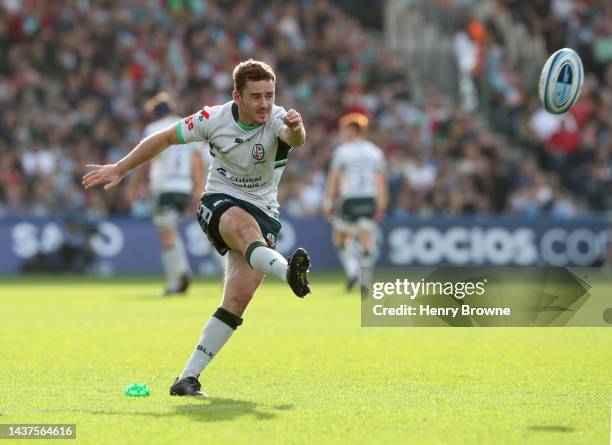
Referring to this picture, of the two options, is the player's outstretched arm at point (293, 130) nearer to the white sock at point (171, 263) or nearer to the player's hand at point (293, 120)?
the player's hand at point (293, 120)

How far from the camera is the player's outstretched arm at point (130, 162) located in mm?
8008

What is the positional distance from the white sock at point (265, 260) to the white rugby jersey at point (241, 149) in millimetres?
546

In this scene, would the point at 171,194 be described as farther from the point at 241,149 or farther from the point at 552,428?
the point at 552,428

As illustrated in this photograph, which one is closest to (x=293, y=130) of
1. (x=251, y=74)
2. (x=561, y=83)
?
(x=251, y=74)

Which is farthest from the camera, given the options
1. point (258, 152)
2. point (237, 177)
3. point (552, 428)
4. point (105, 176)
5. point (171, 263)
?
point (171, 263)

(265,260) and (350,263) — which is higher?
(350,263)

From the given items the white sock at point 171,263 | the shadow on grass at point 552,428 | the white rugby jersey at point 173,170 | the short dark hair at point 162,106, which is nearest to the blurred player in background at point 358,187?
the white rugby jersey at point 173,170

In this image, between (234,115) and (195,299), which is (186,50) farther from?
(234,115)

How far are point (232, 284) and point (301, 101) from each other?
1903 centimetres

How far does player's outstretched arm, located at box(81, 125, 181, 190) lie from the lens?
315 inches

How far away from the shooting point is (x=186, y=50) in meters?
27.0

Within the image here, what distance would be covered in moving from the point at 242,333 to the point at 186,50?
1557cm

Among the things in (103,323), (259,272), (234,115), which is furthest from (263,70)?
(103,323)

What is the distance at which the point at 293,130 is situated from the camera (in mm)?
7832
